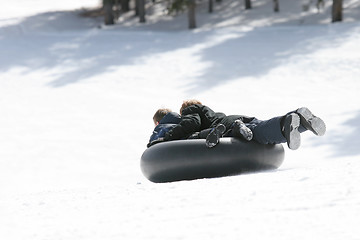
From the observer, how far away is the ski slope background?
4.91 m

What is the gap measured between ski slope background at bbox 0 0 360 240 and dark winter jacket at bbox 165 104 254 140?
3.18 ft

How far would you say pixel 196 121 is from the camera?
7.41m

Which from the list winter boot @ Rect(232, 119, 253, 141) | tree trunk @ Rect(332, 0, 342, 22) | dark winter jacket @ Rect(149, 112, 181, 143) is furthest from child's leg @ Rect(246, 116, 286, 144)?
tree trunk @ Rect(332, 0, 342, 22)

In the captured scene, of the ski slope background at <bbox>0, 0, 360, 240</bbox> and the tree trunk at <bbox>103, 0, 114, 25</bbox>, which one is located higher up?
the ski slope background at <bbox>0, 0, 360, 240</bbox>

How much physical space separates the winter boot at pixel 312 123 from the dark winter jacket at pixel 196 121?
92cm

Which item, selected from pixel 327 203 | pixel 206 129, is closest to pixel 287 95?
pixel 206 129

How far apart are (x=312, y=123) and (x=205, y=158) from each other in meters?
1.32

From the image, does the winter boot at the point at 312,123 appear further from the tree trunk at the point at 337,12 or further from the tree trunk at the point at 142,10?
the tree trunk at the point at 142,10

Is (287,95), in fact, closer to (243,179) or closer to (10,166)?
(10,166)

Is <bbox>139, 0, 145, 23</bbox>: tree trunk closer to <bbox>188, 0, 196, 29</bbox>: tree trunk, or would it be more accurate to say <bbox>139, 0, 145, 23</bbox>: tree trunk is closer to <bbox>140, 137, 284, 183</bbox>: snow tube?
<bbox>188, 0, 196, 29</bbox>: tree trunk

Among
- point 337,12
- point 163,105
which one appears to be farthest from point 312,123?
point 337,12

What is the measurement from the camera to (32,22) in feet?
103

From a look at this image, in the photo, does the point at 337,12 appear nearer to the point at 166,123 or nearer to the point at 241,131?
the point at 166,123

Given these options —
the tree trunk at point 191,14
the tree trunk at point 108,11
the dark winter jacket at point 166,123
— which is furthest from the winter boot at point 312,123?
the tree trunk at point 108,11
